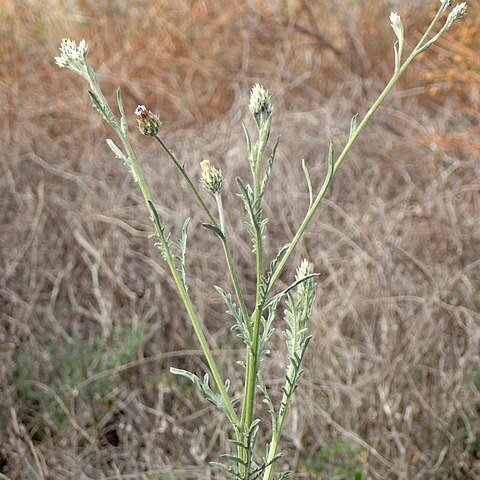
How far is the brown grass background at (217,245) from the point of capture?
2.32 m

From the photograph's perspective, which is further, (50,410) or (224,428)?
(50,410)

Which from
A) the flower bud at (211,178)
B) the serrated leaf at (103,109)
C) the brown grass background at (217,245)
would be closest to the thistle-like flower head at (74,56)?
the serrated leaf at (103,109)

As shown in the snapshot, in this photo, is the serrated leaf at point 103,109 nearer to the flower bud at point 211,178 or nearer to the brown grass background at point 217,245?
the flower bud at point 211,178

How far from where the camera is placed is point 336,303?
2676mm

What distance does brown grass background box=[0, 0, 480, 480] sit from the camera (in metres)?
2.32

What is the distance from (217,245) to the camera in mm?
3148

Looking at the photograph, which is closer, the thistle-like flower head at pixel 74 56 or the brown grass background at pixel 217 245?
the thistle-like flower head at pixel 74 56

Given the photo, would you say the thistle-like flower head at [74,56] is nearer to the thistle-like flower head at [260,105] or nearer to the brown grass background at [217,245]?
the thistle-like flower head at [260,105]

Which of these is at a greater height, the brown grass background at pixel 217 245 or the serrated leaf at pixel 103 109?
the brown grass background at pixel 217 245

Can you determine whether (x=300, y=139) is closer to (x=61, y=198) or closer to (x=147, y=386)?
(x=61, y=198)

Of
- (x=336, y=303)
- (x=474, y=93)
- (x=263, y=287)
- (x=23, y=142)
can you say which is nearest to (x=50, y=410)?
(x=336, y=303)

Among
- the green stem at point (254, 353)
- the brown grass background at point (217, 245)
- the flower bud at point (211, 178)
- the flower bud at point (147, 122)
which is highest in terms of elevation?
the brown grass background at point (217, 245)

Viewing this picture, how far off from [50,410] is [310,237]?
1.05m

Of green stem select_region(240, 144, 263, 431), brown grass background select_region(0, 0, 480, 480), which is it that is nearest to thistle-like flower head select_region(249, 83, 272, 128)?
green stem select_region(240, 144, 263, 431)
